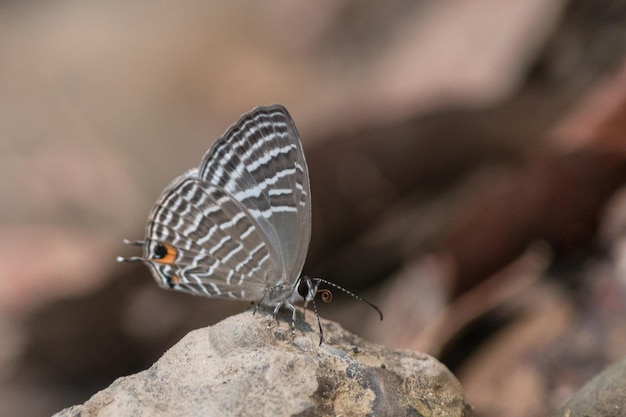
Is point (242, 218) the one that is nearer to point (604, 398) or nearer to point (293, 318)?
point (293, 318)

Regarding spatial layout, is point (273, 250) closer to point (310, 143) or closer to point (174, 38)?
point (310, 143)

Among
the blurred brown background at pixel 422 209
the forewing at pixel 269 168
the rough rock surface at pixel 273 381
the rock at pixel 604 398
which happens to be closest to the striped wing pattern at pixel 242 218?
the forewing at pixel 269 168

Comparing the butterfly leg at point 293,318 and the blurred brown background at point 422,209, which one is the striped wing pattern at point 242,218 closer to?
the butterfly leg at point 293,318

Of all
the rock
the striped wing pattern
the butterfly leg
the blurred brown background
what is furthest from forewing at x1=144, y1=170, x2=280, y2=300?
the blurred brown background

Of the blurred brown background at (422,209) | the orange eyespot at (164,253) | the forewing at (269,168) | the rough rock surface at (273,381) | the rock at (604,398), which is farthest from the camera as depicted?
the blurred brown background at (422,209)

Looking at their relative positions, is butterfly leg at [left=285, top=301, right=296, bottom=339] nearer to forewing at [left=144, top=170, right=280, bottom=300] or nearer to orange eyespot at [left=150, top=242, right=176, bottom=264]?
forewing at [left=144, top=170, right=280, bottom=300]
